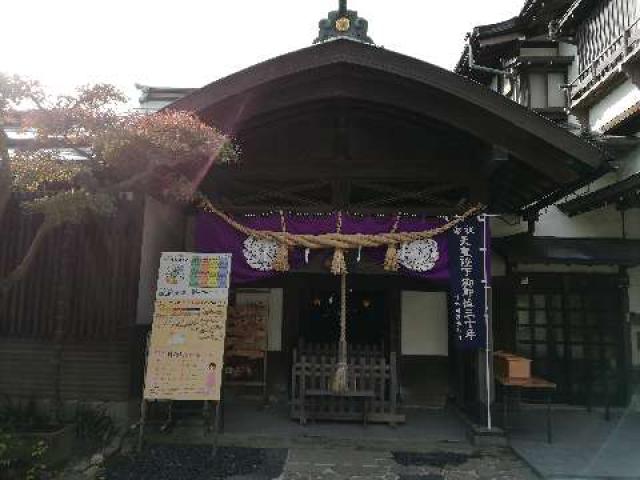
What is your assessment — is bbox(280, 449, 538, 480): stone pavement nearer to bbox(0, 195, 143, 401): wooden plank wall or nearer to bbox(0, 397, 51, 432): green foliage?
bbox(0, 195, 143, 401): wooden plank wall

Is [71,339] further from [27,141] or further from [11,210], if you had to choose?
[27,141]

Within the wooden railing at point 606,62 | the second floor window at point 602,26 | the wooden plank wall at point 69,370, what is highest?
the second floor window at point 602,26

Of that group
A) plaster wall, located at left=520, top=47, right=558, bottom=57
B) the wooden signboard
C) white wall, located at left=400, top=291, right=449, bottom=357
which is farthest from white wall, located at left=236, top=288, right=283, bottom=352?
plaster wall, located at left=520, top=47, right=558, bottom=57

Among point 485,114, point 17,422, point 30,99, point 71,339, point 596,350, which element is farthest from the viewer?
point 596,350

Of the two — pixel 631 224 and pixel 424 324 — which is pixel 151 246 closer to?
pixel 424 324

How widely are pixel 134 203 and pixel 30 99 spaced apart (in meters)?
2.65

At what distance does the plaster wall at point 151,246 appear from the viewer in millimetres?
8789

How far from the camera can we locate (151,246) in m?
9.15

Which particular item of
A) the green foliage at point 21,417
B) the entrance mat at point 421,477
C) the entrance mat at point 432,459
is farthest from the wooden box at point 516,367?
the green foliage at point 21,417

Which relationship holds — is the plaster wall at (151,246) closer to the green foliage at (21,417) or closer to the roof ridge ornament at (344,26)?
the green foliage at (21,417)

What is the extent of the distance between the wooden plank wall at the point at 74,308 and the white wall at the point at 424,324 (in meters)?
6.24

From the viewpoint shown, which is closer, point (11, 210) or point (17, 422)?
point (17, 422)

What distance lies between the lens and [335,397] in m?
9.38

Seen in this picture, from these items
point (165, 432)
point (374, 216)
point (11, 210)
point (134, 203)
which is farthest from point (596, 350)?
point (11, 210)
